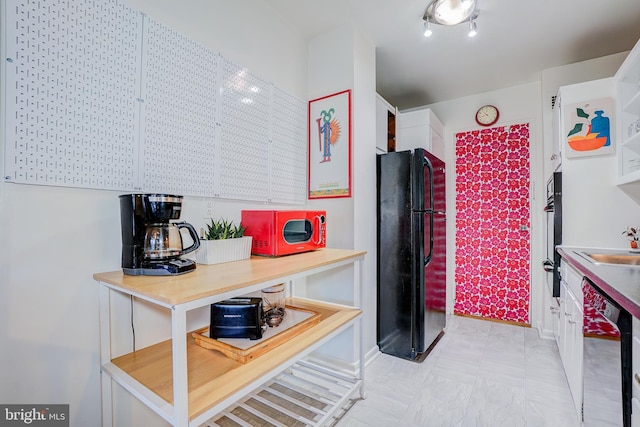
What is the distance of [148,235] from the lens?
1.13 m

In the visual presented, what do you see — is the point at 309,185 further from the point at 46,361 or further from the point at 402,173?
the point at 46,361

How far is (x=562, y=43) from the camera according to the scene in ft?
7.54

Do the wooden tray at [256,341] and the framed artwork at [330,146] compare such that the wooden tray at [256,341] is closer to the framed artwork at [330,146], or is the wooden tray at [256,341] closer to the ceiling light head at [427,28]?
the framed artwork at [330,146]

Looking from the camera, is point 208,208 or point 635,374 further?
point 208,208

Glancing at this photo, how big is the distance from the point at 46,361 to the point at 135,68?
1.18 meters

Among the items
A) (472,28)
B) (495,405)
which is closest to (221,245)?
(495,405)

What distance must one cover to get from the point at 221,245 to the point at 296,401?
1.02 meters

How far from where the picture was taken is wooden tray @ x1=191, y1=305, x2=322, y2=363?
1191 mm

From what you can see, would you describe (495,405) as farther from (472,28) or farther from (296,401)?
(472,28)

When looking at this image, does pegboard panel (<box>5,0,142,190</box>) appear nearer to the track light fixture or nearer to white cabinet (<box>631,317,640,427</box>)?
the track light fixture

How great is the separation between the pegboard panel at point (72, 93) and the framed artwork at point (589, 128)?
9.03 feet

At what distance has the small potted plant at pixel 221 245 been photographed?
133 cm

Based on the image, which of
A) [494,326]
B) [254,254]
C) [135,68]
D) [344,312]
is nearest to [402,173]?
[344,312]

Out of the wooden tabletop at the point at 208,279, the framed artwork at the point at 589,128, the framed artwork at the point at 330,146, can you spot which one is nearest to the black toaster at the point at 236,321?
the wooden tabletop at the point at 208,279
